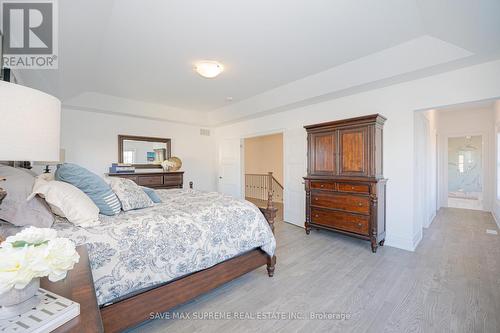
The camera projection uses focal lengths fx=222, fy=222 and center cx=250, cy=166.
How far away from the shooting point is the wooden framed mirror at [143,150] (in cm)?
489

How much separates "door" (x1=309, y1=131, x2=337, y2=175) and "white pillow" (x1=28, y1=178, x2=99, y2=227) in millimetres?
3107

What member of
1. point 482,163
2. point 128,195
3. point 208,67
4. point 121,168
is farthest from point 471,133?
point 121,168

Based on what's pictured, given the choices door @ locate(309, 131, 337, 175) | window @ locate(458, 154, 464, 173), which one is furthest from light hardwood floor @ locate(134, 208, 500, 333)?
window @ locate(458, 154, 464, 173)

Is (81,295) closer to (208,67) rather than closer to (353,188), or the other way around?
(208,67)

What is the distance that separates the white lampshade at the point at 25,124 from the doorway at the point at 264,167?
22.3ft

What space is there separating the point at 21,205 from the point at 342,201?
344 cm

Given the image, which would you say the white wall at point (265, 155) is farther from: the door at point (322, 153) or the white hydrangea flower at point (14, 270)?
the white hydrangea flower at point (14, 270)

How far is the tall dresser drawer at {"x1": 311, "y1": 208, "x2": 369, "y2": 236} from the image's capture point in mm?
3158

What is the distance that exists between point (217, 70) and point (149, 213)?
211 cm

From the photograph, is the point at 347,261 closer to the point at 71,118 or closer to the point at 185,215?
the point at 185,215

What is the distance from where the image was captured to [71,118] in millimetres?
4324

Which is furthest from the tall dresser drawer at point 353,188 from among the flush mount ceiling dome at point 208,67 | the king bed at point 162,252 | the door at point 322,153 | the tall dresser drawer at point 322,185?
the flush mount ceiling dome at point 208,67

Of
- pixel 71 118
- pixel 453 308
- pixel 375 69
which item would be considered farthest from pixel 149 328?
pixel 71 118

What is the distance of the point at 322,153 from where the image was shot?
366 cm
